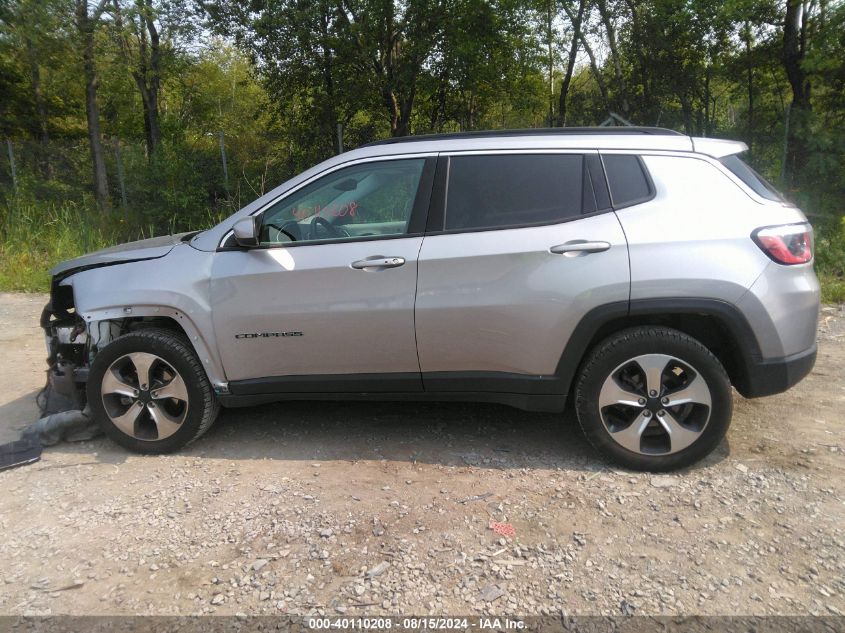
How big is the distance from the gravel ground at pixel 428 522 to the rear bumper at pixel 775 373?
0.49 meters

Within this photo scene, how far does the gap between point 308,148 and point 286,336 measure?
12.3m

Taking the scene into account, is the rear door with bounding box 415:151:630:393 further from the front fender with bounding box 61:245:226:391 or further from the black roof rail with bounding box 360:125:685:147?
the front fender with bounding box 61:245:226:391

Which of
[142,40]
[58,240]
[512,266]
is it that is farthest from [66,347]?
[142,40]

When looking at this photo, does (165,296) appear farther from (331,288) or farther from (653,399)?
(653,399)

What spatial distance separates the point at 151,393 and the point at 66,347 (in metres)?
0.76

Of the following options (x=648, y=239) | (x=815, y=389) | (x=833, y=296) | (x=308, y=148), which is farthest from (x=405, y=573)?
(x=308, y=148)

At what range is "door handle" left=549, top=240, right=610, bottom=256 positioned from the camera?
347 centimetres

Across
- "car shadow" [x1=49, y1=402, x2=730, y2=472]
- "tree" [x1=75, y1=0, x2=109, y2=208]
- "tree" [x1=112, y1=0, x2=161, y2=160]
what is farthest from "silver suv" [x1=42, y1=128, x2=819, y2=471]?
"tree" [x1=112, y1=0, x2=161, y2=160]

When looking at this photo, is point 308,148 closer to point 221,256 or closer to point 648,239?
point 221,256

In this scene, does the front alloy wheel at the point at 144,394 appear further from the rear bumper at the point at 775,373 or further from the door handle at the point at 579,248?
the rear bumper at the point at 775,373

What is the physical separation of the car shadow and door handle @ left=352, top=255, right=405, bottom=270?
1169 mm

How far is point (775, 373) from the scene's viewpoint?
136 inches

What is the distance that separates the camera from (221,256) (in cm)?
390

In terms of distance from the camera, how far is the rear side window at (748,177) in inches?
140
